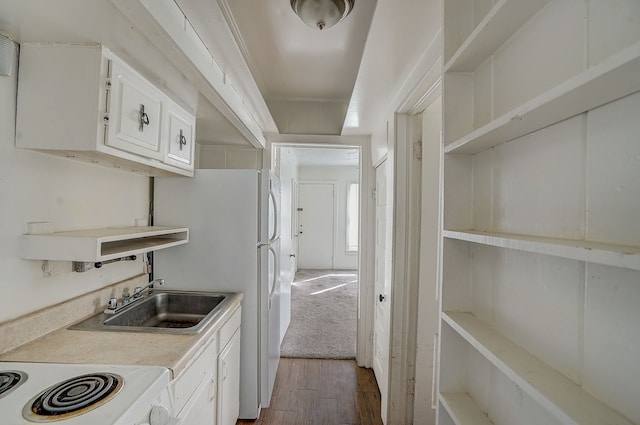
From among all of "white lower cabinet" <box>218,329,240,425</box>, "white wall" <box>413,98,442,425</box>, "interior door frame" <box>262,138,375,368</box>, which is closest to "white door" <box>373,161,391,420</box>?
"interior door frame" <box>262,138,375,368</box>

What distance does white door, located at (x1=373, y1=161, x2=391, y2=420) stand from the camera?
1987 millimetres

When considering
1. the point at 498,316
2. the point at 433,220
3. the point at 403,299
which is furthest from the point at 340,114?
the point at 498,316

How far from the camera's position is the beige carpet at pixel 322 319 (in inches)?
109

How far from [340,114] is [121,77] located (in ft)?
5.83

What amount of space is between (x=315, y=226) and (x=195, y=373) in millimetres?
5055

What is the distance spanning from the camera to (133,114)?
116 centimetres

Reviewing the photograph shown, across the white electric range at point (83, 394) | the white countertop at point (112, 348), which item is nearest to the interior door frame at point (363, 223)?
the white countertop at point (112, 348)

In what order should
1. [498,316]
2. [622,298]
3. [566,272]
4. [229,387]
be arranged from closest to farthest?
[622,298]
[566,272]
[498,316]
[229,387]

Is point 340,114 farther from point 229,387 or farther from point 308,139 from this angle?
point 229,387

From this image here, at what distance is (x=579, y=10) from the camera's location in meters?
0.51

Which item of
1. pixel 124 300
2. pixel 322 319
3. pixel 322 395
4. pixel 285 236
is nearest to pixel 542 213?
pixel 124 300

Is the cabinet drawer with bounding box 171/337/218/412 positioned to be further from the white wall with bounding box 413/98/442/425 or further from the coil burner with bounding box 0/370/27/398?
the white wall with bounding box 413/98/442/425

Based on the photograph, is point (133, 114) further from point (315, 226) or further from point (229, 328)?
point (315, 226)

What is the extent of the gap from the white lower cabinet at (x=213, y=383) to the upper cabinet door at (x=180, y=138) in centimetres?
100
